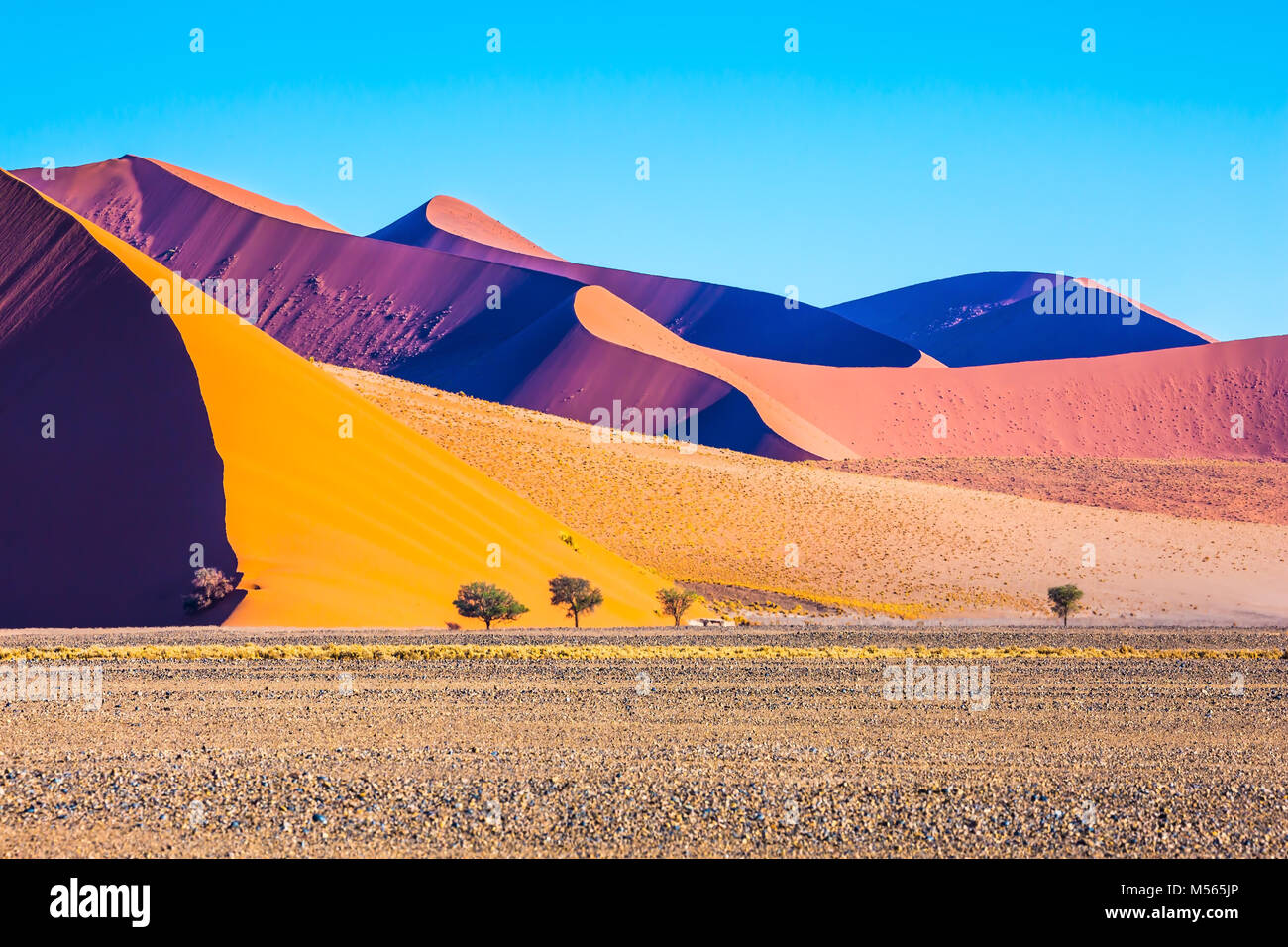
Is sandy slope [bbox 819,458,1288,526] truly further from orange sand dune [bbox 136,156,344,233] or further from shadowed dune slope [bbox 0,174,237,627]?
orange sand dune [bbox 136,156,344,233]

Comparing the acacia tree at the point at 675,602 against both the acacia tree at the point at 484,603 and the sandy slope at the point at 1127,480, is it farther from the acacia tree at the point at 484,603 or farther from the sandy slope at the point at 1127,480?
the sandy slope at the point at 1127,480

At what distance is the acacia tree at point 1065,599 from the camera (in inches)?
1538

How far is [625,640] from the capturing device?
27.1m

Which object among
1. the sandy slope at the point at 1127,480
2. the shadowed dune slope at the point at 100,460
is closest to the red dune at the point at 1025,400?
the sandy slope at the point at 1127,480

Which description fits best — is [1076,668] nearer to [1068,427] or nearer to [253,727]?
[253,727]

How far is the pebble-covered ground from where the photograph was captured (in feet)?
27.5

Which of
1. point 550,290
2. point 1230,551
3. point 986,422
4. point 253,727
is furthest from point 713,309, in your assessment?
point 253,727

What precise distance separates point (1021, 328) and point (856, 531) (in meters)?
136

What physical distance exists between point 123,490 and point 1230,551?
45.5m

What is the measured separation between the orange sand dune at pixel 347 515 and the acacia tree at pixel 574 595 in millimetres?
444

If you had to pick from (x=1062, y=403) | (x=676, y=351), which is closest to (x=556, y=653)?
(x=676, y=351)

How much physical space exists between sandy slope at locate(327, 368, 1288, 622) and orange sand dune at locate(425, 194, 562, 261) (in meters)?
104

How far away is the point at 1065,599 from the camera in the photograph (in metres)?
39.0

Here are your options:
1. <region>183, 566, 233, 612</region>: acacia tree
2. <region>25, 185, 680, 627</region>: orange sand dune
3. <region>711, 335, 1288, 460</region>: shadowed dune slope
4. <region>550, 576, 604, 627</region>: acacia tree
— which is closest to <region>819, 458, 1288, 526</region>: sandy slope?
<region>711, 335, 1288, 460</region>: shadowed dune slope
